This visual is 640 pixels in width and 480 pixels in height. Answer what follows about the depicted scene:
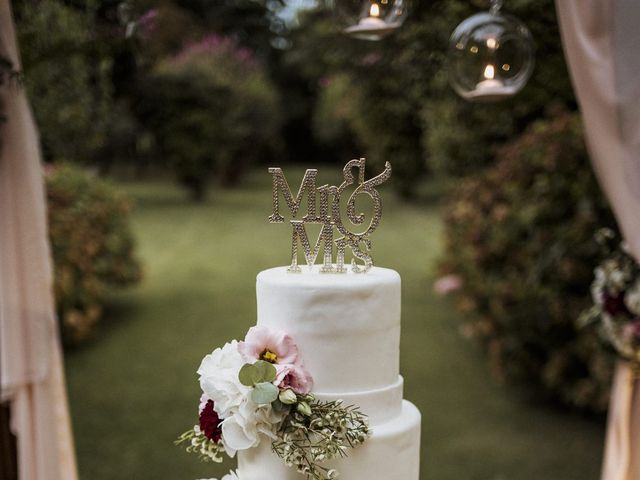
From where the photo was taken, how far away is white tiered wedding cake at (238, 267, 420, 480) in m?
1.90

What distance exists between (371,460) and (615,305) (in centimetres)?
163

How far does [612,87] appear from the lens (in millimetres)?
2283

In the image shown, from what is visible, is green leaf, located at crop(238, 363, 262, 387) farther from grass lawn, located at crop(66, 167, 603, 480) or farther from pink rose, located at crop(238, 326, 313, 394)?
grass lawn, located at crop(66, 167, 603, 480)

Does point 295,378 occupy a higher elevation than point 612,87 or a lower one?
lower

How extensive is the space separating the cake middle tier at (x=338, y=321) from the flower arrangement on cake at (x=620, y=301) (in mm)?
1476

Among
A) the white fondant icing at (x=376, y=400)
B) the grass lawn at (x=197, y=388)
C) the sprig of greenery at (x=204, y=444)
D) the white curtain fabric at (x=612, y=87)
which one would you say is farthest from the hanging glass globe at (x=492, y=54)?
the grass lawn at (x=197, y=388)

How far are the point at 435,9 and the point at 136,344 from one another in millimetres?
4707

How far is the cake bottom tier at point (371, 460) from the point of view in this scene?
190cm

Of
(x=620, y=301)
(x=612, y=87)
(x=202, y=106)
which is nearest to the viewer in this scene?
(x=612, y=87)

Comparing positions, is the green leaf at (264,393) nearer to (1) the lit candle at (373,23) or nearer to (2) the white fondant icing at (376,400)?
(2) the white fondant icing at (376,400)

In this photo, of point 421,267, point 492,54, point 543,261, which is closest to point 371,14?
point 492,54

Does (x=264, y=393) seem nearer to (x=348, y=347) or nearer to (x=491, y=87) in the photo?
(x=348, y=347)

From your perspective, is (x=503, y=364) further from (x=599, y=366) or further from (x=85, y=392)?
(x=85, y=392)

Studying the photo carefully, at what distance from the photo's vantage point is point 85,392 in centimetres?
597
